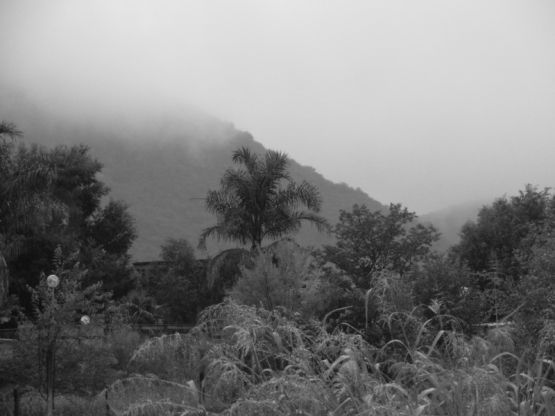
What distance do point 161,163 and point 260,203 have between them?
76.5m

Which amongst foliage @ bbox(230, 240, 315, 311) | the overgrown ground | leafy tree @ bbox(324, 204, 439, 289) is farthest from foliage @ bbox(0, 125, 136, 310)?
the overgrown ground

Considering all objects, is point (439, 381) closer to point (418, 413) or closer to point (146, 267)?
point (418, 413)

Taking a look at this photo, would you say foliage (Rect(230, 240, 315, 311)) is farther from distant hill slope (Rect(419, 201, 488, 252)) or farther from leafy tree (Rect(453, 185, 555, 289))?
distant hill slope (Rect(419, 201, 488, 252))

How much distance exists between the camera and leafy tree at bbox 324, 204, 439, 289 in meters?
25.6

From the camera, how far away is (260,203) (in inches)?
1051

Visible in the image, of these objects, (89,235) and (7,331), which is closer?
(7,331)

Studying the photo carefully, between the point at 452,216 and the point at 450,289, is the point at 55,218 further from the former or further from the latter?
the point at 452,216

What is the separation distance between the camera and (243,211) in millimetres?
Result: 26656

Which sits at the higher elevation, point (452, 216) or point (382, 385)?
point (452, 216)

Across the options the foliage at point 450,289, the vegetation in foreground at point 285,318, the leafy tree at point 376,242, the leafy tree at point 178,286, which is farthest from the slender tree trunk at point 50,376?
the leafy tree at point 178,286

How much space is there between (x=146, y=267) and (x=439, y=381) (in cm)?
4470

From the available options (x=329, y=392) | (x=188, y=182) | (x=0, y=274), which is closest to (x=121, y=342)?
(x=0, y=274)

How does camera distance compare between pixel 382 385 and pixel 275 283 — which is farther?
pixel 275 283

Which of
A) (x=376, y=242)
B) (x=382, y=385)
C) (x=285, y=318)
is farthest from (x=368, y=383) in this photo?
(x=376, y=242)
